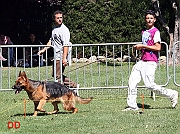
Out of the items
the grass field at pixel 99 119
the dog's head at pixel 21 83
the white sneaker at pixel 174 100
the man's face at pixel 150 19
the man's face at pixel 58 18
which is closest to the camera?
the grass field at pixel 99 119

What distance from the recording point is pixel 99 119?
9711mm

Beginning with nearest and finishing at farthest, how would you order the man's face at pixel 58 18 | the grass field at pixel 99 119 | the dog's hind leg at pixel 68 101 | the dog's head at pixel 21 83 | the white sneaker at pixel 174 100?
the grass field at pixel 99 119 → the dog's head at pixel 21 83 → the dog's hind leg at pixel 68 101 → the white sneaker at pixel 174 100 → the man's face at pixel 58 18

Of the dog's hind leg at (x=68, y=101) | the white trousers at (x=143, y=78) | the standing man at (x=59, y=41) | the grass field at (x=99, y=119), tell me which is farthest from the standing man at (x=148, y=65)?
the standing man at (x=59, y=41)

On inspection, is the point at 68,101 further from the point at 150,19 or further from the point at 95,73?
the point at 95,73

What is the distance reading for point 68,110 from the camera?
1045cm

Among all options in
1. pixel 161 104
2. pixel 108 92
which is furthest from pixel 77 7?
pixel 161 104

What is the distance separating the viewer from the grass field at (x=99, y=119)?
8.72 meters

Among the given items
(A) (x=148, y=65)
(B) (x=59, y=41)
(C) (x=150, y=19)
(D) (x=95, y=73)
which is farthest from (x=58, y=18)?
(D) (x=95, y=73)

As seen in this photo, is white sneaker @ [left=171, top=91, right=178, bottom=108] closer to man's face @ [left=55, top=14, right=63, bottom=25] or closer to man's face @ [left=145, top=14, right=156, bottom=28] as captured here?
man's face @ [left=145, top=14, right=156, bottom=28]

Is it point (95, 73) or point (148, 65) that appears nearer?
point (148, 65)

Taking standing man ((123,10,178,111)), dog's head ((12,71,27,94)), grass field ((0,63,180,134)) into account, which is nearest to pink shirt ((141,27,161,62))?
standing man ((123,10,178,111))

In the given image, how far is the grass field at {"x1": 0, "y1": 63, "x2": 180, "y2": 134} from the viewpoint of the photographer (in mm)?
8719

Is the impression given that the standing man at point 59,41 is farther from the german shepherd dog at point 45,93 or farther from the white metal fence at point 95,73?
the german shepherd dog at point 45,93

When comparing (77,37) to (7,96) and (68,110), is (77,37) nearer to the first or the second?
(7,96)
